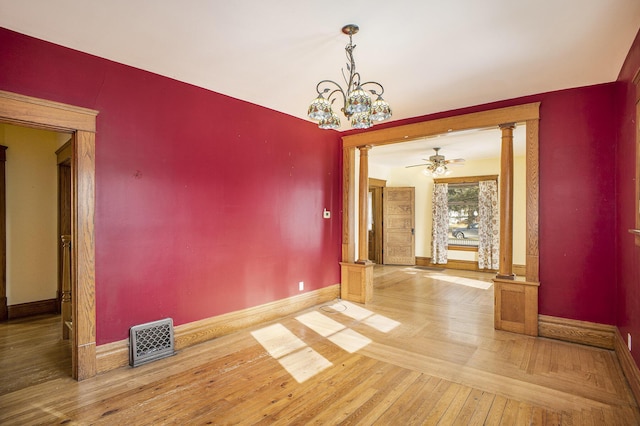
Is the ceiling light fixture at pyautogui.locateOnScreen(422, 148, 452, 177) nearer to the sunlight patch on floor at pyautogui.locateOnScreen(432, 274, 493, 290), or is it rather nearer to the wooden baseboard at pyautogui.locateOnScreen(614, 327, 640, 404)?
the sunlight patch on floor at pyautogui.locateOnScreen(432, 274, 493, 290)

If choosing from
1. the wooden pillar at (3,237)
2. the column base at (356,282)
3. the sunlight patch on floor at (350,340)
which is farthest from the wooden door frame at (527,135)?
the wooden pillar at (3,237)

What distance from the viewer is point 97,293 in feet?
9.54

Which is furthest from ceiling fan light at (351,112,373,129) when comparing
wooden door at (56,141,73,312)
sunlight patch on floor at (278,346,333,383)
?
wooden door at (56,141,73,312)

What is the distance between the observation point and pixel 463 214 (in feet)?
28.5

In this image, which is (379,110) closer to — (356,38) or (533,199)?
(356,38)

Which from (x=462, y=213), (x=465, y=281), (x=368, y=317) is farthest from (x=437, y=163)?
(x=368, y=317)

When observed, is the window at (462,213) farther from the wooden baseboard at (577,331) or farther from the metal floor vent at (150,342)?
the metal floor vent at (150,342)

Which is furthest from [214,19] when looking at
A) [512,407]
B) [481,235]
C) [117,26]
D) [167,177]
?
[481,235]

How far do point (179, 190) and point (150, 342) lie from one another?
1.50 meters

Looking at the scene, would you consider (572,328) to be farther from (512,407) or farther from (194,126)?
(194,126)

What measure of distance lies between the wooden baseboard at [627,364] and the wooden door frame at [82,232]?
170 inches

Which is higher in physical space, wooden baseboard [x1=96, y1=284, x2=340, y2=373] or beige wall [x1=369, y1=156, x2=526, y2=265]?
beige wall [x1=369, y1=156, x2=526, y2=265]

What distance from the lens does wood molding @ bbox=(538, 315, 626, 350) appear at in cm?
346

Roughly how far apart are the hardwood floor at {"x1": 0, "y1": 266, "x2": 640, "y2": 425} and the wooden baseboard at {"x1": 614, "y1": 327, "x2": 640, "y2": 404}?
0.07 metres
